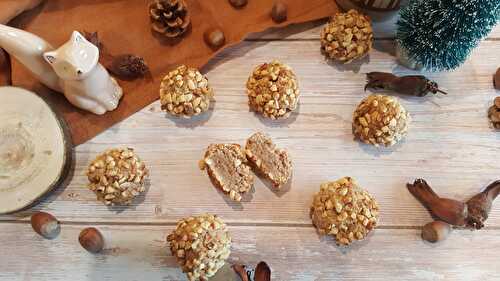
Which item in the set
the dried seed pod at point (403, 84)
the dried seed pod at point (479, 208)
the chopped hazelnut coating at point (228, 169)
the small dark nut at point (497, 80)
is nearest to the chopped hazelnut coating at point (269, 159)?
the chopped hazelnut coating at point (228, 169)

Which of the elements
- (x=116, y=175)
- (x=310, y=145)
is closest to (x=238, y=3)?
(x=310, y=145)

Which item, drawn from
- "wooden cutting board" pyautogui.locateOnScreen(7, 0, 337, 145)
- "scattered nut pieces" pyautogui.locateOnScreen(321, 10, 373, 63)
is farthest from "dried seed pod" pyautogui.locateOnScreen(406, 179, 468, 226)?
"wooden cutting board" pyautogui.locateOnScreen(7, 0, 337, 145)

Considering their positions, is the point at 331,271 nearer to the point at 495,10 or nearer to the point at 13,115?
the point at 495,10

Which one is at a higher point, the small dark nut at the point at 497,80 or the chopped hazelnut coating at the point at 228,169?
the small dark nut at the point at 497,80

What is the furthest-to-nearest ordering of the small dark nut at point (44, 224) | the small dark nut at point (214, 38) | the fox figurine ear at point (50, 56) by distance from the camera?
1. the small dark nut at point (214, 38)
2. the small dark nut at point (44, 224)
3. the fox figurine ear at point (50, 56)

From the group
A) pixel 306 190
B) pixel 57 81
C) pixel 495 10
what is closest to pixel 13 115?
pixel 57 81

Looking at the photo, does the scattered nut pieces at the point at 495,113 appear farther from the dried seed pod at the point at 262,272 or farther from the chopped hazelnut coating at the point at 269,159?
the dried seed pod at the point at 262,272
